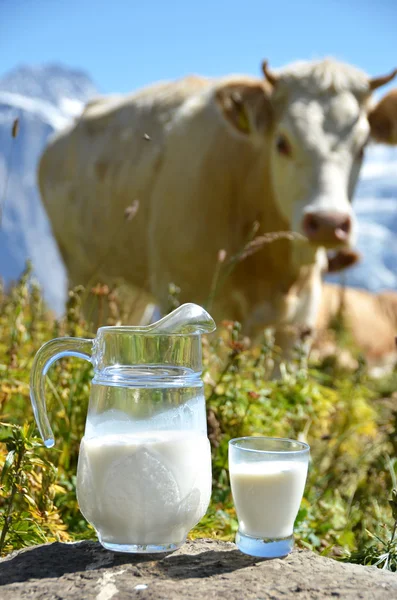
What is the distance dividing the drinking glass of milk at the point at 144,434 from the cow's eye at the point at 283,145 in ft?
11.1

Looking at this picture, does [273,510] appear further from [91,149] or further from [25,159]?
[25,159]

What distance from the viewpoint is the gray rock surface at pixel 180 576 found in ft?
3.68

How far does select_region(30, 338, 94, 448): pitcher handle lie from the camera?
1325mm

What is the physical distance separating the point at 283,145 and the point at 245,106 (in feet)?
1.29

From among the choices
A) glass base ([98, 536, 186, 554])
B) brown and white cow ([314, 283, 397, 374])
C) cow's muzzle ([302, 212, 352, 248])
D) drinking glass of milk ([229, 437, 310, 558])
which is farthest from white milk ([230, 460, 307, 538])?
brown and white cow ([314, 283, 397, 374])

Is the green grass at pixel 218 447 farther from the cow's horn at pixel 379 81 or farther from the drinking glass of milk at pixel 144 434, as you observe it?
the cow's horn at pixel 379 81

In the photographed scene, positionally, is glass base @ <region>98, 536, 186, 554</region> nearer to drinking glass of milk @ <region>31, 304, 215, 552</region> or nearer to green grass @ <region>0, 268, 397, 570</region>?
drinking glass of milk @ <region>31, 304, 215, 552</region>

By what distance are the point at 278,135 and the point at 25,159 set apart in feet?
80.8

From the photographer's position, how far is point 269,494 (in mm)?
1296

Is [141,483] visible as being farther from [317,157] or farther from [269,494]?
[317,157]

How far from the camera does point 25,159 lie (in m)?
27.9

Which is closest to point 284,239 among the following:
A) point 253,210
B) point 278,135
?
point 253,210

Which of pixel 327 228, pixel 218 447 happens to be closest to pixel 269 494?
pixel 218 447

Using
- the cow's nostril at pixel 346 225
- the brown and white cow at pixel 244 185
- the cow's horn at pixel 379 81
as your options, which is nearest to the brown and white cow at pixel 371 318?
the brown and white cow at pixel 244 185
